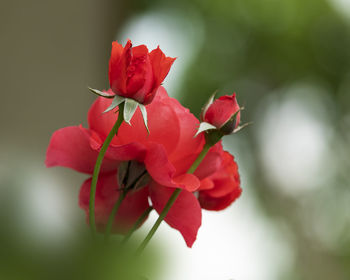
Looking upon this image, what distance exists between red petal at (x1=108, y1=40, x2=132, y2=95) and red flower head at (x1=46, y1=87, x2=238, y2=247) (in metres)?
0.03

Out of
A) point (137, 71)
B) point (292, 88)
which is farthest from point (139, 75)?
point (292, 88)

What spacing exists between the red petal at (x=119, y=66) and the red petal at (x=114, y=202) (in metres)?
0.07

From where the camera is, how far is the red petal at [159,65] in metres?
0.20

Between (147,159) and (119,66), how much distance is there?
0.05 m

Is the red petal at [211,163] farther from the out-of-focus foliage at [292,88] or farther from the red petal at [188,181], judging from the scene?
the out-of-focus foliage at [292,88]

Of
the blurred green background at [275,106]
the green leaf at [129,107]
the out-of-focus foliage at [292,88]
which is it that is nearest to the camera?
the green leaf at [129,107]

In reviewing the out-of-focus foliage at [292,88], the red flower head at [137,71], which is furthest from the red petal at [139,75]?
the out-of-focus foliage at [292,88]

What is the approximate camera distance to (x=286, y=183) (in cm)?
387

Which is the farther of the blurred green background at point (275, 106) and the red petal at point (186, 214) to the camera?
the blurred green background at point (275, 106)

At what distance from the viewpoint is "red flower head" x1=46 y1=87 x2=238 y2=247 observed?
8.7 inches

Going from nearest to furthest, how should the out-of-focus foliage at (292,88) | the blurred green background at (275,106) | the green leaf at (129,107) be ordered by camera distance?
the green leaf at (129,107) < the blurred green background at (275,106) < the out-of-focus foliage at (292,88)

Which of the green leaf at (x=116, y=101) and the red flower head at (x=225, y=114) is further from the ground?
the red flower head at (x=225, y=114)

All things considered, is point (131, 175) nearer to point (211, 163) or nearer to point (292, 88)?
point (211, 163)

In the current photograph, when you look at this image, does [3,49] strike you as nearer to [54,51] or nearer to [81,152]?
[54,51]
